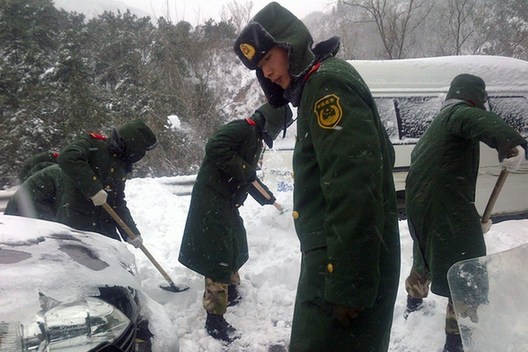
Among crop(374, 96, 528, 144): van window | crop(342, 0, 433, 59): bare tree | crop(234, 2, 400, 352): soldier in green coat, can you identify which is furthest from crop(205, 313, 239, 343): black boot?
crop(342, 0, 433, 59): bare tree

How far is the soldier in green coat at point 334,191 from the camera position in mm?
1529

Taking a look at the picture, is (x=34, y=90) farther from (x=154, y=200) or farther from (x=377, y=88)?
(x=377, y=88)

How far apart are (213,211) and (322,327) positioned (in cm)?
178

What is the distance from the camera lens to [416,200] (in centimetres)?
303

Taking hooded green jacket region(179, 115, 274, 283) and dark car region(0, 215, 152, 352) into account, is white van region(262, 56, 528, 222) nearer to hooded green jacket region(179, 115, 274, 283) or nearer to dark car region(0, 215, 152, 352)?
hooded green jacket region(179, 115, 274, 283)

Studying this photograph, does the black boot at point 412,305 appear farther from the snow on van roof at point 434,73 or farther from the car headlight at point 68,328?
the snow on van roof at point 434,73

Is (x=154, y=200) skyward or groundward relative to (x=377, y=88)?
groundward

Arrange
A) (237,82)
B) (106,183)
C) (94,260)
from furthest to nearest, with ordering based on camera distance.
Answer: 1. (237,82)
2. (106,183)
3. (94,260)

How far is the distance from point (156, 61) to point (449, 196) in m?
19.5

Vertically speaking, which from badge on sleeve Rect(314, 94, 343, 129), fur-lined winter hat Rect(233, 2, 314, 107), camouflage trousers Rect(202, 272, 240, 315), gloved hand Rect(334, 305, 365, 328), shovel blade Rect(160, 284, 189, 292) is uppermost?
fur-lined winter hat Rect(233, 2, 314, 107)

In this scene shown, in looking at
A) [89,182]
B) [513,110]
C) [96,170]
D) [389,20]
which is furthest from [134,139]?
[389,20]

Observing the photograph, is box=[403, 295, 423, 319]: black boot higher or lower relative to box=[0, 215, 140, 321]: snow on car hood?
lower

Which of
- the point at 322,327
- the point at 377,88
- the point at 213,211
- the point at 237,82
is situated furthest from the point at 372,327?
the point at 237,82

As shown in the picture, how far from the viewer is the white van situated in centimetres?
550
